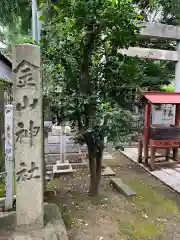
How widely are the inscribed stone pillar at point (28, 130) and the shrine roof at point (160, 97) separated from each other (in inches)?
110

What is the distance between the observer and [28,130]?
212cm

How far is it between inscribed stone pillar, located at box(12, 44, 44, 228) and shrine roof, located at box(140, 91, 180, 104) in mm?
2781

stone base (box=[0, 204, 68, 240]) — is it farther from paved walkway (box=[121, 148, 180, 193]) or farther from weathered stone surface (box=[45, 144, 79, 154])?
weathered stone surface (box=[45, 144, 79, 154])

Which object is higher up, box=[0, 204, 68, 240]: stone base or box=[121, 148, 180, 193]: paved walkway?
box=[0, 204, 68, 240]: stone base

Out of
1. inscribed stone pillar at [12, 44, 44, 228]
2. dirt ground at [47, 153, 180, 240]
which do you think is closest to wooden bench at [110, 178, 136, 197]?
dirt ground at [47, 153, 180, 240]

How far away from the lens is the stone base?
6.83 ft

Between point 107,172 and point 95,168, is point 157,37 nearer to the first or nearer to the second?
point 107,172

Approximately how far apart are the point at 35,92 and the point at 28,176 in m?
0.83

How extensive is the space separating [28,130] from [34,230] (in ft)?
3.27

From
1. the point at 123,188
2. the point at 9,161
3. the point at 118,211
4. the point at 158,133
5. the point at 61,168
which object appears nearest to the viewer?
the point at 9,161

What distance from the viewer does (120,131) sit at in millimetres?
2559

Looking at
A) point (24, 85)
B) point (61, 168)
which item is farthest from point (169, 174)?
point (24, 85)

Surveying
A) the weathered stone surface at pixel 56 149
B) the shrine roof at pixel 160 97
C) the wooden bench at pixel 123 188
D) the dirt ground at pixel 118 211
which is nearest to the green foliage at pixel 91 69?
the dirt ground at pixel 118 211

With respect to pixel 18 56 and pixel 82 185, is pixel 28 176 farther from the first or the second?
pixel 82 185
